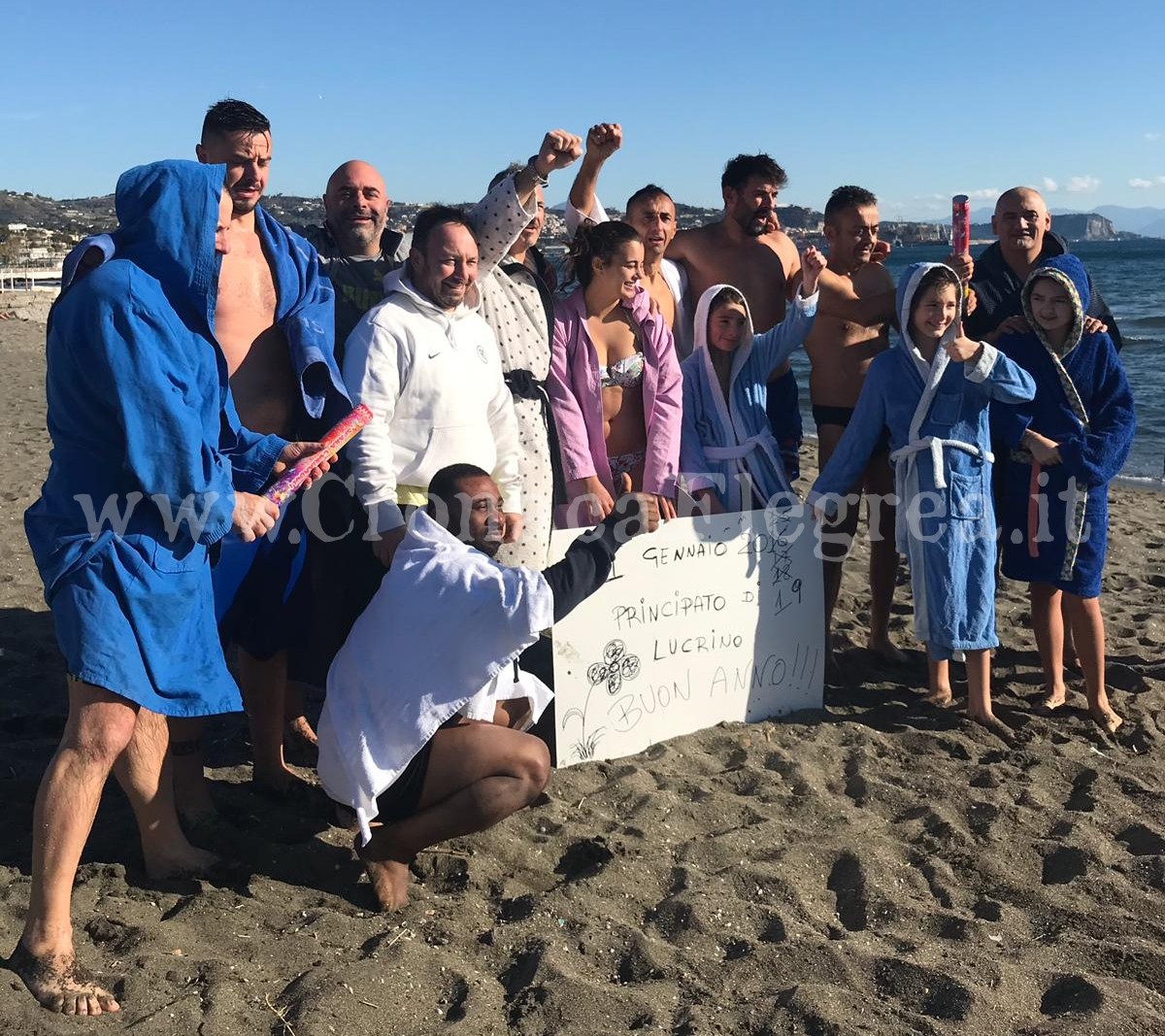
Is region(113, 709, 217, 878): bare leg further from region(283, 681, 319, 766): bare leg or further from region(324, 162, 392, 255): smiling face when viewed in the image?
region(324, 162, 392, 255): smiling face

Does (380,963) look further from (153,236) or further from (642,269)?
(642,269)

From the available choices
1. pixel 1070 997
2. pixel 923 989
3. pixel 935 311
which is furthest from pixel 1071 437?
pixel 923 989

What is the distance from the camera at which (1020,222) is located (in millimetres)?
5176

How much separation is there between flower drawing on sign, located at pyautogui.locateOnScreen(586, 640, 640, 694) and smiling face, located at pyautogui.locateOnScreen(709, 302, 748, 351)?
4.52 feet

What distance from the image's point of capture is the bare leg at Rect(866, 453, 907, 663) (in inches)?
210

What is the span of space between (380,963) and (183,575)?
114 centimetres

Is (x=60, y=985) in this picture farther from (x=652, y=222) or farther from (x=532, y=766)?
(x=652, y=222)

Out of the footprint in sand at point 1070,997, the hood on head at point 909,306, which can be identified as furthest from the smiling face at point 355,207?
the footprint in sand at point 1070,997

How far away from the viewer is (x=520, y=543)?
413 centimetres

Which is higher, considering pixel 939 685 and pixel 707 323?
pixel 707 323

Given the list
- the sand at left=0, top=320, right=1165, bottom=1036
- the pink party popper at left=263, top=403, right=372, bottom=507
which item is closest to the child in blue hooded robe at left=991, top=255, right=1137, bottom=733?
the sand at left=0, top=320, right=1165, bottom=1036

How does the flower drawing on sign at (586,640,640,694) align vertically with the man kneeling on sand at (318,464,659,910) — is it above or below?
below

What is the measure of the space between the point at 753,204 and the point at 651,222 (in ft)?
1.98

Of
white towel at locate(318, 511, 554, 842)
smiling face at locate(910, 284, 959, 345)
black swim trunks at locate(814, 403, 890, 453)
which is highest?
smiling face at locate(910, 284, 959, 345)
